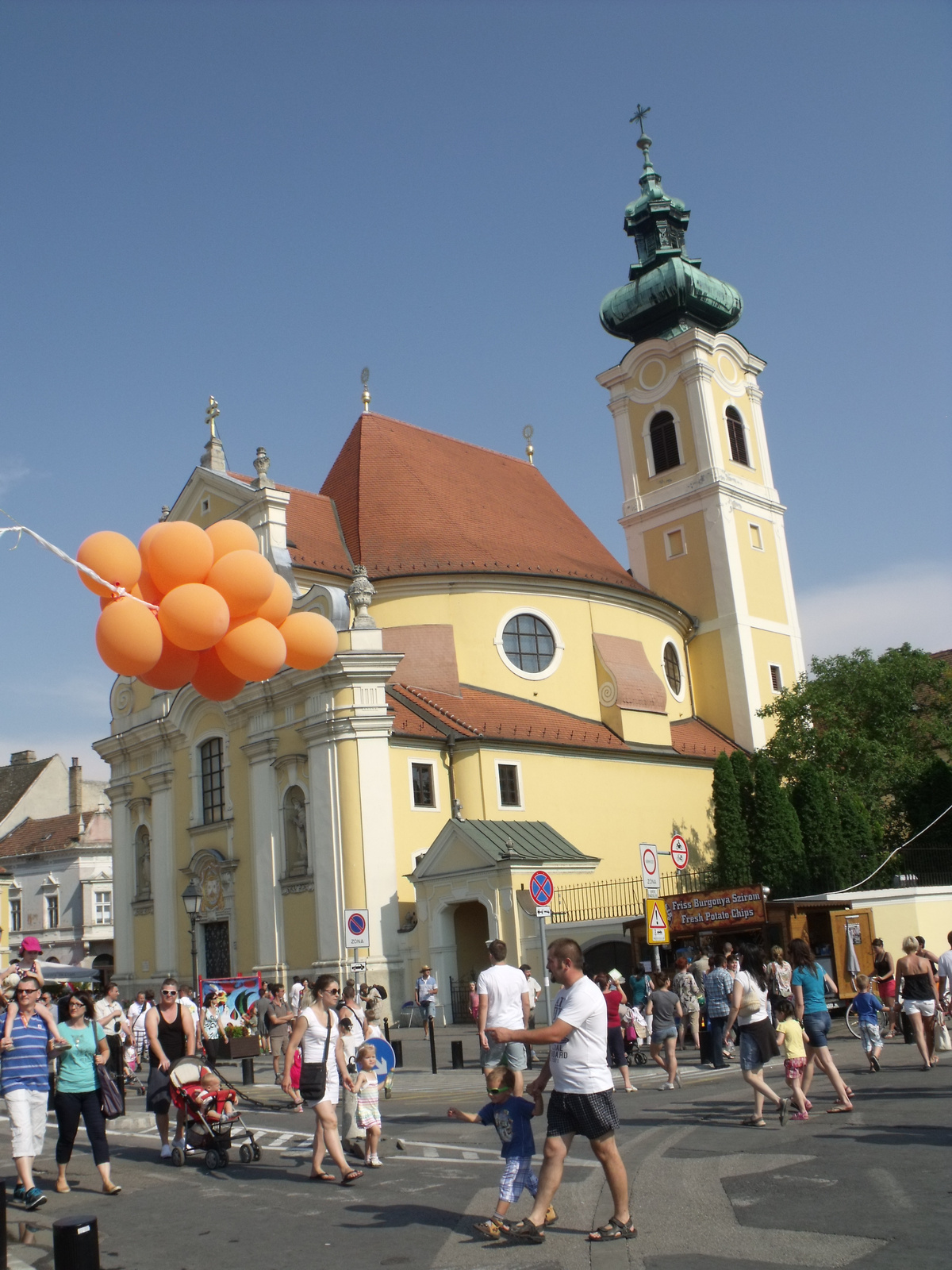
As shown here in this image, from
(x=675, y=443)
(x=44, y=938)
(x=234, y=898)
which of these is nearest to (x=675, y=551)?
(x=675, y=443)

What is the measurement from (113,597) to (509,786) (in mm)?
20172

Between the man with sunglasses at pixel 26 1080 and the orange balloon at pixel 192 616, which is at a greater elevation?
the orange balloon at pixel 192 616

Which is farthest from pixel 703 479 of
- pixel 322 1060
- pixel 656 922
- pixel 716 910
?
pixel 322 1060

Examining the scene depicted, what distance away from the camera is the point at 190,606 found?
32.4 ft

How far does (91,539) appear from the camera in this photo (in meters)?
10.0

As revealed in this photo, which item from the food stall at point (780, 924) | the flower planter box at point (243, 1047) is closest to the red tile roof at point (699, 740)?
the food stall at point (780, 924)

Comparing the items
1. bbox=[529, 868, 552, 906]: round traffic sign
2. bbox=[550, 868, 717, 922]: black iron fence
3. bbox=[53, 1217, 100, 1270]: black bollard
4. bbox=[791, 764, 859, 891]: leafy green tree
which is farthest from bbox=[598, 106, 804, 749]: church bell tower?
bbox=[53, 1217, 100, 1270]: black bollard

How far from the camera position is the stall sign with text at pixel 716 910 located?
1972cm

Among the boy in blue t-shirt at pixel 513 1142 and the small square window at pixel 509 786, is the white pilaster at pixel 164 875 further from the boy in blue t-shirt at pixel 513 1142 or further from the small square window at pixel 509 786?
the boy in blue t-shirt at pixel 513 1142

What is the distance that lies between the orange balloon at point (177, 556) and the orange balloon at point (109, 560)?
0.19 metres

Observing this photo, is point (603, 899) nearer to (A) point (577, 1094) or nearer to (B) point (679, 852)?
(B) point (679, 852)

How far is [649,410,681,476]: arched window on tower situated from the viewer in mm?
43812

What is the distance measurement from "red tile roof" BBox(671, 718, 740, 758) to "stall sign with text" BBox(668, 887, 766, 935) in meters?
14.2

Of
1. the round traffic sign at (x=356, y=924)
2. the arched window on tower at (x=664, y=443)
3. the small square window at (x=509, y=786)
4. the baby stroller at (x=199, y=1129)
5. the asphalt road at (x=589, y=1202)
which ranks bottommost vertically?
the asphalt road at (x=589, y=1202)
